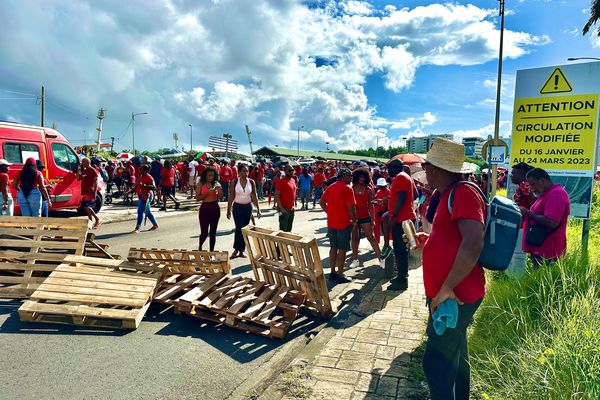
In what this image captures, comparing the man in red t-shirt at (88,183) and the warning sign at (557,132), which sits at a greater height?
the warning sign at (557,132)

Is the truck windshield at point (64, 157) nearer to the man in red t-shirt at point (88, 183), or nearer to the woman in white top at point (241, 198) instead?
the man in red t-shirt at point (88, 183)

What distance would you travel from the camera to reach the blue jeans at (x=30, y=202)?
26.8 feet

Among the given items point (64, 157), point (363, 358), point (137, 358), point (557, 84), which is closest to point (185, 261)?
point (137, 358)

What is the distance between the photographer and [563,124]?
588cm

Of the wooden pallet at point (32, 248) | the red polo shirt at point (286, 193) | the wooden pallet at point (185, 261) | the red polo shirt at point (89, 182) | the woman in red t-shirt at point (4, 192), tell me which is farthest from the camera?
the red polo shirt at point (89, 182)

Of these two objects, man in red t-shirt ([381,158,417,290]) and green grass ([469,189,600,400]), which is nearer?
green grass ([469,189,600,400])

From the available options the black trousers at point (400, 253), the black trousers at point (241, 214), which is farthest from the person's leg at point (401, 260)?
the black trousers at point (241, 214)

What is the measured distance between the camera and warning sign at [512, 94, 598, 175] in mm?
5691

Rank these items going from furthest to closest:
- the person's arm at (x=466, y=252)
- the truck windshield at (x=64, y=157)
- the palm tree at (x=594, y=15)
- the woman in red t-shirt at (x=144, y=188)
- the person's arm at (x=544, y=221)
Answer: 1. the palm tree at (x=594, y=15)
2. the truck windshield at (x=64, y=157)
3. the woman in red t-shirt at (x=144, y=188)
4. the person's arm at (x=544, y=221)
5. the person's arm at (x=466, y=252)

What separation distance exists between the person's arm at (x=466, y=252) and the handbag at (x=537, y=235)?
2718 millimetres

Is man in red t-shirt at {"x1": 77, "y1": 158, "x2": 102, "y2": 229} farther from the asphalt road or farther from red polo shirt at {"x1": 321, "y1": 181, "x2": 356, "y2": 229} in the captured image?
red polo shirt at {"x1": 321, "y1": 181, "x2": 356, "y2": 229}

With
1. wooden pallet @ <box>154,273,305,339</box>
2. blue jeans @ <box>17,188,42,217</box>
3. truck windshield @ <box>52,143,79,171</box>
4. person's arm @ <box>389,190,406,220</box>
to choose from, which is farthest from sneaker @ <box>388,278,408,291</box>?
truck windshield @ <box>52,143,79,171</box>

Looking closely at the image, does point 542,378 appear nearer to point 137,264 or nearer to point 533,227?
point 533,227

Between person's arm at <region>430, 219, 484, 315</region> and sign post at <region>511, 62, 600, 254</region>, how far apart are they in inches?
164
